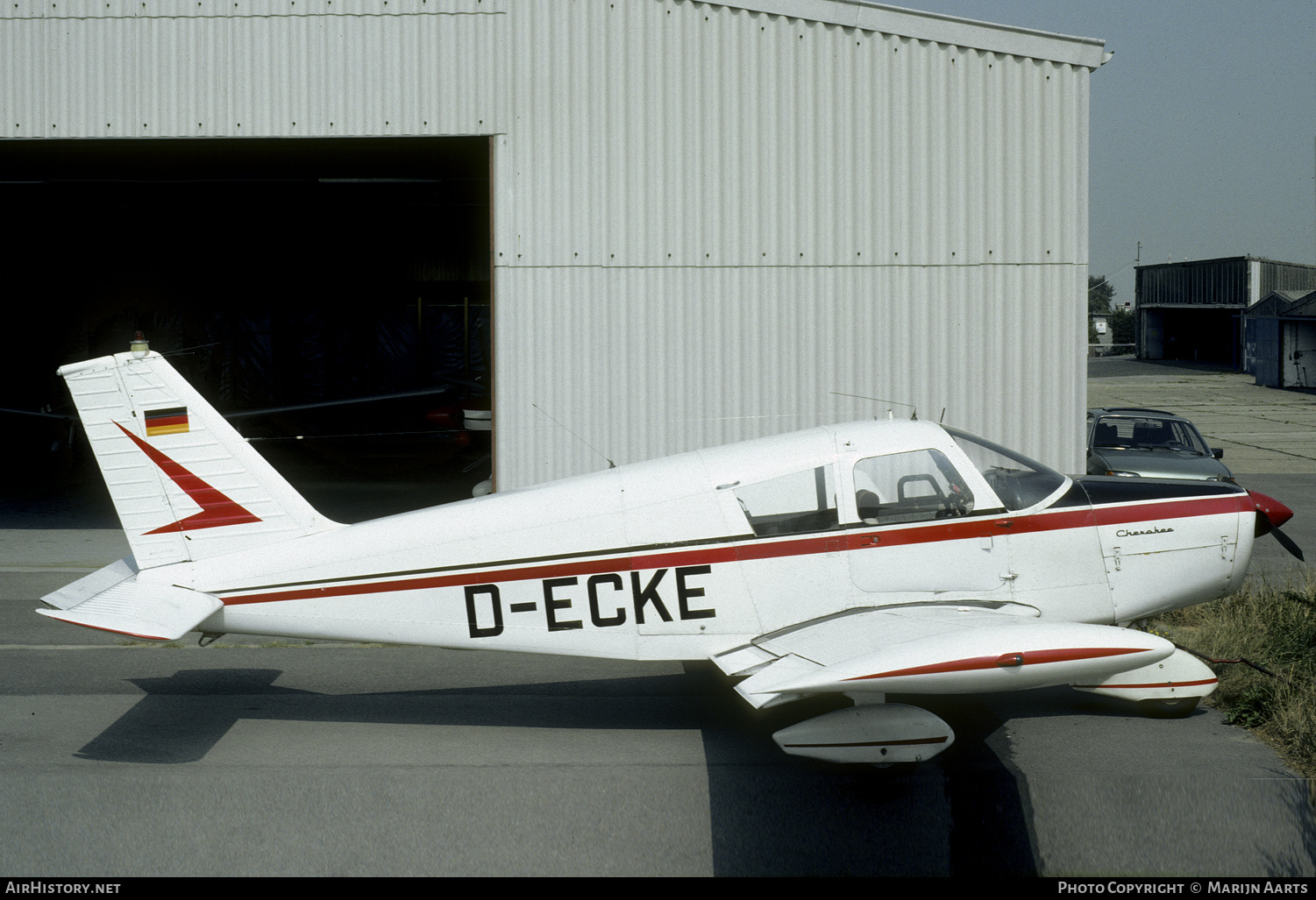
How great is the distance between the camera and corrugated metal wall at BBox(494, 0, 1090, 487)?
34.1 ft

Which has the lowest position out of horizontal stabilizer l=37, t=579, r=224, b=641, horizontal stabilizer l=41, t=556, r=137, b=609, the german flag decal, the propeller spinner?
horizontal stabilizer l=37, t=579, r=224, b=641

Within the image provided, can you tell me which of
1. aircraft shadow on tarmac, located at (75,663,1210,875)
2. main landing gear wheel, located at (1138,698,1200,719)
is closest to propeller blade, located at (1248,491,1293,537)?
main landing gear wheel, located at (1138,698,1200,719)

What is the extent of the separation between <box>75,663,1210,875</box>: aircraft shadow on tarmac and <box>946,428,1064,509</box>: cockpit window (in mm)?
1271

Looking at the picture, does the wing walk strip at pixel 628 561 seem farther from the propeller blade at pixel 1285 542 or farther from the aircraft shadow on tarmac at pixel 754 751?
the propeller blade at pixel 1285 542

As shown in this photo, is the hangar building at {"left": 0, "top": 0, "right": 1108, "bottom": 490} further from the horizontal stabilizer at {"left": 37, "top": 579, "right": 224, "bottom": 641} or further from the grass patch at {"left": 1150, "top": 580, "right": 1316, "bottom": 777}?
the horizontal stabilizer at {"left": 37, "top": 579, "right": 224, "bottom": 641}

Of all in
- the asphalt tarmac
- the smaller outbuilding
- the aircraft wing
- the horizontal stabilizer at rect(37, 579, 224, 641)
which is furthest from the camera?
the smaller outbuilding

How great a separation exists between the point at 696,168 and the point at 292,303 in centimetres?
1375

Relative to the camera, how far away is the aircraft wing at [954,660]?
4848 millimetres

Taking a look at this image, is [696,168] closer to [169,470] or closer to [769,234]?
[769,234]

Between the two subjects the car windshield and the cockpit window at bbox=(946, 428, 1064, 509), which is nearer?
the cockpit window at bbox=(946, 428, 1064, 509)

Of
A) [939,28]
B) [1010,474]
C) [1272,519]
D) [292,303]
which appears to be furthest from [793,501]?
[292,303]

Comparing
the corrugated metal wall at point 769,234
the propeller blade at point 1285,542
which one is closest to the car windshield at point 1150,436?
the corrugated metal wall at point 769,234

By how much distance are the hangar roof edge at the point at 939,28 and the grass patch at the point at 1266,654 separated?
5.03 meters

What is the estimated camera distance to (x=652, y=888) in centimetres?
427
